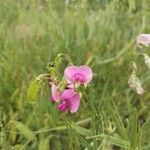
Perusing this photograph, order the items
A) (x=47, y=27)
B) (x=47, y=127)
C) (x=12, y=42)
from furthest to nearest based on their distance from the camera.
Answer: (x=47, y=27)
(x=12, y=42)
(x=47, y=127)

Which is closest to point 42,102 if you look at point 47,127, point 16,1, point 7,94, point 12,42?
point 47,127

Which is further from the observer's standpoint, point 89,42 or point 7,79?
point 89,42

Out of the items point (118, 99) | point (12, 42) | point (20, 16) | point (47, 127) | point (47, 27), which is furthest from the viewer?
point (20, 16)

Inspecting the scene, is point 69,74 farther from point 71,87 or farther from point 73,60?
point 73,60

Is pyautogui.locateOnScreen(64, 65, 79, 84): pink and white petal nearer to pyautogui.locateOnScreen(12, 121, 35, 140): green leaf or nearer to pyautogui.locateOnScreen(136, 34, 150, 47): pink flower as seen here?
pyautogui.locateOnScreen(136, 34, 150, 47): pink flower

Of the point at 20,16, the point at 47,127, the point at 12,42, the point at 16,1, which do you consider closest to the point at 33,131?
the point at 47,127

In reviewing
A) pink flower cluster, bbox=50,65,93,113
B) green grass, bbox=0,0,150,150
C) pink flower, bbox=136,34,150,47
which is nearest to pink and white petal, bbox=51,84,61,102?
pink flower cluster, bbox=50,65,93,113

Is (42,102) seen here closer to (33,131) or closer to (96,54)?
(33,131)

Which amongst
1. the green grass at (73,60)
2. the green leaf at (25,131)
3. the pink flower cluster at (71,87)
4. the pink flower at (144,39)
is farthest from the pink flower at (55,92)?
the green leaf at (25,131)
